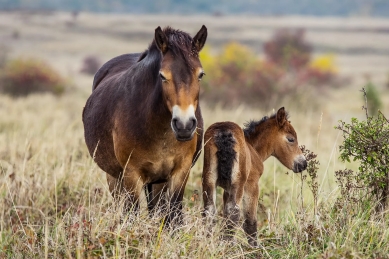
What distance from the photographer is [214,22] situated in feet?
328

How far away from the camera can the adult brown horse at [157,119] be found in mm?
5320

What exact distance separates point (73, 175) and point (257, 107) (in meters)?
17.1

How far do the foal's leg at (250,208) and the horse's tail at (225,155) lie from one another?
40 cm

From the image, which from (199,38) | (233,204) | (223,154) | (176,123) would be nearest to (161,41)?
(199,38)

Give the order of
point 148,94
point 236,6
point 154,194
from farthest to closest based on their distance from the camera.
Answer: point 236,6 → point 154,194 → point 148,94

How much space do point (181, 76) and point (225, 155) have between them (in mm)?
1096

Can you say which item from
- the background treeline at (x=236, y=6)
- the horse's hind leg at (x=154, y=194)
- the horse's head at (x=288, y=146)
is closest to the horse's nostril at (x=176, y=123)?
the horse's hind leg at (x=154, y=194)

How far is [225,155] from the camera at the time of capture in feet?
19.9

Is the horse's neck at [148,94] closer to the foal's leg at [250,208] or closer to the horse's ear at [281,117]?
the foal's leg at [250,208]

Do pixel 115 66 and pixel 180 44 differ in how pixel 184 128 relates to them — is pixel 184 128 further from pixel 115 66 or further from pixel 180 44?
pixel 115 66

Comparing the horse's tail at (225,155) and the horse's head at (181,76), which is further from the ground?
the horse's head at (181,76)

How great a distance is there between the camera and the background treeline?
15188 cm

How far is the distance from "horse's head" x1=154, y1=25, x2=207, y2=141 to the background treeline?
138944 mm

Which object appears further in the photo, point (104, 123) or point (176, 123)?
point (104, 123)
